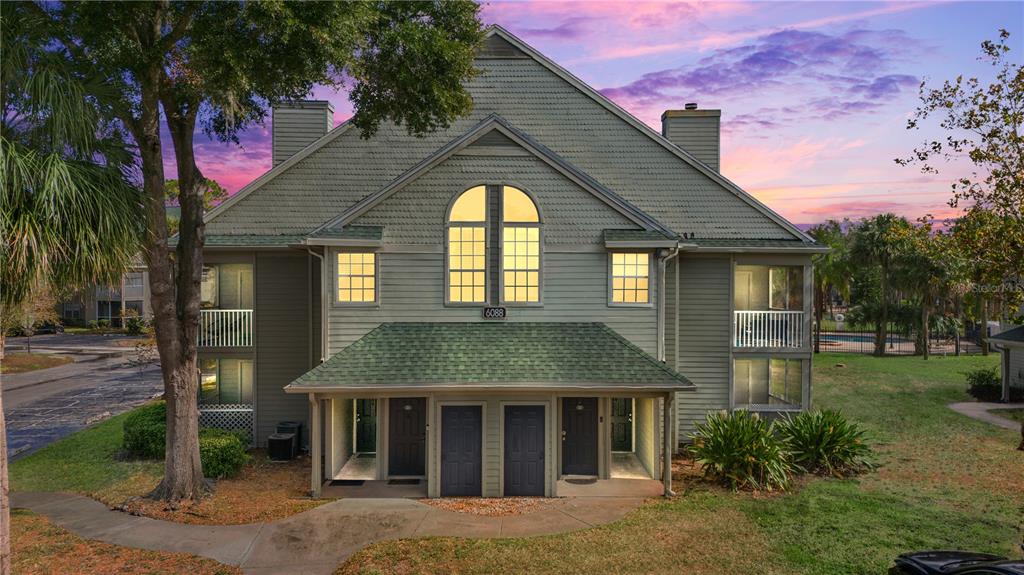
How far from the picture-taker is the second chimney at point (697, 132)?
20.4 meters

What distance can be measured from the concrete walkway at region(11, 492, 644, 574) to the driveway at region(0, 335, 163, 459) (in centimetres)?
473

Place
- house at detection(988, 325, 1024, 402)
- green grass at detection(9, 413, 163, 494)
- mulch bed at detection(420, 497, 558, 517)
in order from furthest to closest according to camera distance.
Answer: house at detection(988, 325, 1024, 402) → green grass at detection(9, 413, 163, 494) → mulch bed at detection(420, 497, 558, 517)

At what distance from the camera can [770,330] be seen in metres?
18.8

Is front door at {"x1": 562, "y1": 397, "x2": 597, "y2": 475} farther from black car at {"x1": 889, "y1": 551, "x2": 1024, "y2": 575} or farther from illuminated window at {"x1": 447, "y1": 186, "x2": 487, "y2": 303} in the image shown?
black car at {"x1": 889, "y1": 551, "x2": 1024, "y2": 575}

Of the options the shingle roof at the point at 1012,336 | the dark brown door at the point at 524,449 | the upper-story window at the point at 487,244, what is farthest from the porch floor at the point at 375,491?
the shingle roof at the point at 1012,336

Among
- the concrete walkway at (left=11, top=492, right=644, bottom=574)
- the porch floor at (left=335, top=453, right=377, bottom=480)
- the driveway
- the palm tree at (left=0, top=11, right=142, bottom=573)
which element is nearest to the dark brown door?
the concrete walkway at (left=11, top=492, right=644, bottom=574)

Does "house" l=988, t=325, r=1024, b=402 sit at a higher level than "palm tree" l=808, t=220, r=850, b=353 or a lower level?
lower

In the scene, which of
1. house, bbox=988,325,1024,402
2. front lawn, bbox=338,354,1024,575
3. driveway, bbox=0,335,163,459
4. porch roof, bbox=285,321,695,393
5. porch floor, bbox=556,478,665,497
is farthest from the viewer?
house, bbox=988,325,1024,402

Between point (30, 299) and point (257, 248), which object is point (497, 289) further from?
point (30, 299)

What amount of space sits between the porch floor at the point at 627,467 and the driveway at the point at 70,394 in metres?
15.4

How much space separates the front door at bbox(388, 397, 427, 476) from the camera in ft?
50.9

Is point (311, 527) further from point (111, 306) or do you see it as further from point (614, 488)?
point (111, 306)

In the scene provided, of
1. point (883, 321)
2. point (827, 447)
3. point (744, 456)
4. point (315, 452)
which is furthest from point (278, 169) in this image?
point (883, 321)

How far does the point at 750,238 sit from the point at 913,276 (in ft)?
102
